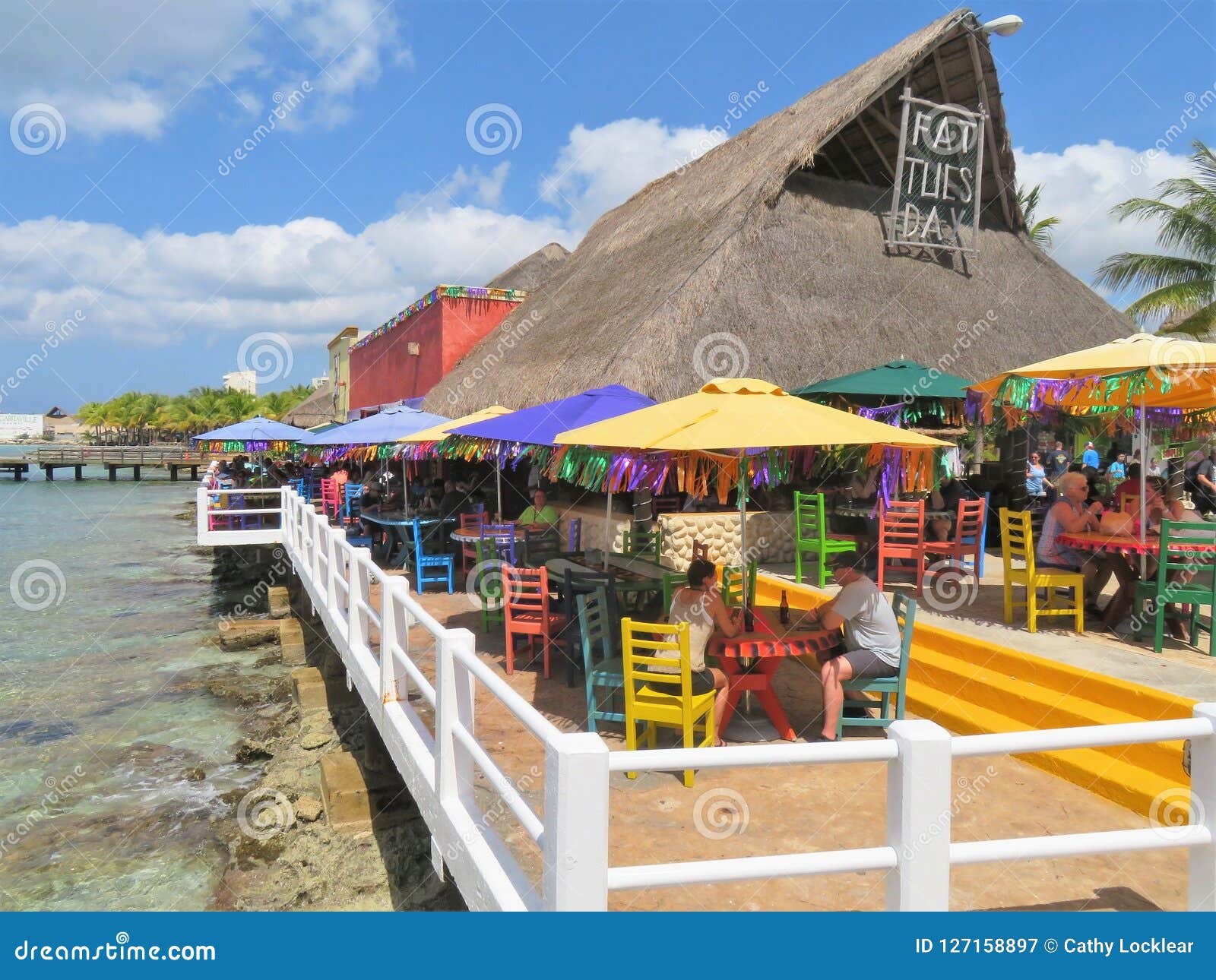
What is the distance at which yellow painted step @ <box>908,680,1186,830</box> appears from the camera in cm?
406

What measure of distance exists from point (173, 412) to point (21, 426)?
121 meters

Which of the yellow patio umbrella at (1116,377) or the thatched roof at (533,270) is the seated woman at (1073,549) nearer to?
the yellow patio umbrella at (1116,377)

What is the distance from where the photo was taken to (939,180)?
46.6 ft

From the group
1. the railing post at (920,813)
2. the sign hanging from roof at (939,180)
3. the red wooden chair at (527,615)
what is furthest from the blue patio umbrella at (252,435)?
the railing post at (920,813)

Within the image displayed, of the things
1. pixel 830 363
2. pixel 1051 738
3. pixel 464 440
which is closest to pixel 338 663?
pixel 464 440

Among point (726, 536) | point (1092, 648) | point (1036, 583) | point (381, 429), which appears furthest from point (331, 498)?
point (1092, 648)

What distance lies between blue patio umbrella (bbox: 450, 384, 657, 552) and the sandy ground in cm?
246

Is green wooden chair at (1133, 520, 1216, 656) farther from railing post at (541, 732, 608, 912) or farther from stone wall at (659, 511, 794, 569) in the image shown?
railing post at (541, 732, 608, 912)

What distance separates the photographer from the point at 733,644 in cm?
482

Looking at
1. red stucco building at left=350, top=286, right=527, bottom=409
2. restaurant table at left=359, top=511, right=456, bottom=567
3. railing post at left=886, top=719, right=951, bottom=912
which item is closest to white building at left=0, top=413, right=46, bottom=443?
red stucco building at left=350, top=286, right=527, bottom=409

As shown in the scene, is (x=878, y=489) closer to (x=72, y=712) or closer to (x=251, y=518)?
(x=72, y=712)

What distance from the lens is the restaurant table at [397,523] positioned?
36.8ft

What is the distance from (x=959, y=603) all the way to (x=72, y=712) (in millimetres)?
10859

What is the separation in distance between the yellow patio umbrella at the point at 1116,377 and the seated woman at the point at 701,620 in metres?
3.21
